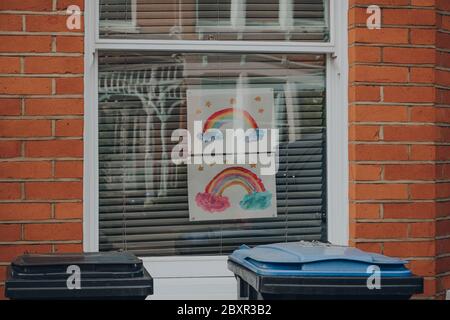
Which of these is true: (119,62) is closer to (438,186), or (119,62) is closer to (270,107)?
(270,107)

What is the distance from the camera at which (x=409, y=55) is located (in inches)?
239

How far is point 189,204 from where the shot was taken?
6238 mm

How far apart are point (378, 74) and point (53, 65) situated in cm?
201

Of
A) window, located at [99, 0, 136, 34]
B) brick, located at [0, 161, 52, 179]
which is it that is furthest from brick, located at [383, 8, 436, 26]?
brick, located at [0, 161, 52, 179]

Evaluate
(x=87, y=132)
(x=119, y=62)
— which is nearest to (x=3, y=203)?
(x=87, y=132)

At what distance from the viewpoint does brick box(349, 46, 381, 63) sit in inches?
237

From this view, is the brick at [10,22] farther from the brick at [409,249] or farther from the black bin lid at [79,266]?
the brick at [409,249]

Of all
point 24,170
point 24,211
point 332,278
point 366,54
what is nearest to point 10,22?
point 24,170

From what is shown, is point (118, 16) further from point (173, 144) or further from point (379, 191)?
point (379, 191)

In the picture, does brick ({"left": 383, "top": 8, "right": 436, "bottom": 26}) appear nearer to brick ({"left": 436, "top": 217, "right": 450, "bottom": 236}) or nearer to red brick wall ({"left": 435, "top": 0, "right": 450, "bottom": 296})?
red brick wall ({"left": 435, "top": 0, "right": 450, "bottom": 296})

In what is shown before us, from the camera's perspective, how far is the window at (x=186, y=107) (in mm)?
6145

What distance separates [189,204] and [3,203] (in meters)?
1.22

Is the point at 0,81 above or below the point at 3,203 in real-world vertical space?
above
